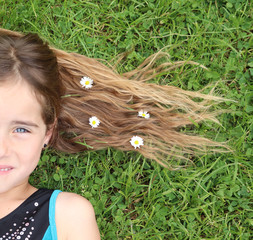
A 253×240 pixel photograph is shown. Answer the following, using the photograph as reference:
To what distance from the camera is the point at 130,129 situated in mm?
3139

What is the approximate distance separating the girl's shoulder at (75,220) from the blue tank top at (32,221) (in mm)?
50

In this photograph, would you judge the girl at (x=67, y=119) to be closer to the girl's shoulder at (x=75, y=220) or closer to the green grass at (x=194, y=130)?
the girl's shoulder at (x=75, y=220)

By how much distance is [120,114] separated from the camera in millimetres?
3139

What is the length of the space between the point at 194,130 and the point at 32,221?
1.55 m

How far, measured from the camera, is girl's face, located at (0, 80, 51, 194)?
90.7 inches

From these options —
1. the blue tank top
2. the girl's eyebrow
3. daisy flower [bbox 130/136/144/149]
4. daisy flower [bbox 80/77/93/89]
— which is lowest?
the blue tank top

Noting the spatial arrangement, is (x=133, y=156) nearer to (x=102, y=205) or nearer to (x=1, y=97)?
(x=102, y=205)

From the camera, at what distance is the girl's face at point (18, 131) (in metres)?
2.30

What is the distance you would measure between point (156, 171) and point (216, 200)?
0.57 metres

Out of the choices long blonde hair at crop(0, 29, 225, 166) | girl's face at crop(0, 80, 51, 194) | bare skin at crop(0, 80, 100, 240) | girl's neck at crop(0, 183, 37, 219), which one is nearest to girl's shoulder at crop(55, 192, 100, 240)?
bare skin at crop(0, 80, 100, 240)

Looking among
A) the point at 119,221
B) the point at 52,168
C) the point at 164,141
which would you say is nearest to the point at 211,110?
the point at 164,141

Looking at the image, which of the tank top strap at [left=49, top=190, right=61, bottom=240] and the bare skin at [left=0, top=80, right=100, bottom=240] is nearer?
the bare skin at [left=0, top=80, right=100, bottom=240]

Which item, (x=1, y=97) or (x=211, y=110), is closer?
(x=1, y=97)

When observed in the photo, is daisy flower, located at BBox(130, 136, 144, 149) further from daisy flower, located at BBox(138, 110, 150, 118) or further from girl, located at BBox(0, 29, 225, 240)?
daisy flower, located at BBox(138, 110, 150, 118)
